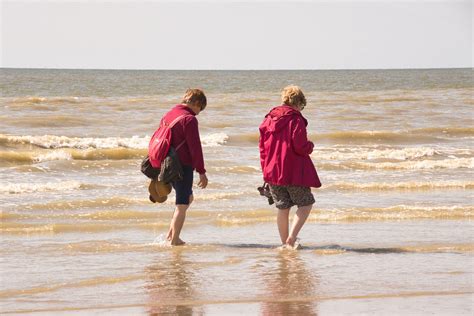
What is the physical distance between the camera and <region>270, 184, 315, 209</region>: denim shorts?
27.9 ft

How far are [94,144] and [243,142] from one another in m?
3.03

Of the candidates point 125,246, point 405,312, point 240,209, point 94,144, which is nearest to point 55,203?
point 240,209

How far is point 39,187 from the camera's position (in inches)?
503

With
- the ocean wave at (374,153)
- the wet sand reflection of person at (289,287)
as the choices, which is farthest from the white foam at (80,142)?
the wet sand reflection of person at (289,287)

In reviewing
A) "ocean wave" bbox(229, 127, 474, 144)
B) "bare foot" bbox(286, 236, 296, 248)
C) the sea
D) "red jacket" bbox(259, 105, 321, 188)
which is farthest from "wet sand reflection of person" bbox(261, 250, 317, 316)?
"ocean wave" bbox(229, 127, 474, 144)

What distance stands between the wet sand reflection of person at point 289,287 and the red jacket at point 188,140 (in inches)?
42.9

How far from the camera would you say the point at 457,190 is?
12719 mm

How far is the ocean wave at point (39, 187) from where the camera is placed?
1255 centimetres

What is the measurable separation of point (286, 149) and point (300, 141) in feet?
0.48

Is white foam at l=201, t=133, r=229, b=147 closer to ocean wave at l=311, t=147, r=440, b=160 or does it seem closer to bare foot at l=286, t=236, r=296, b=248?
ocean wave at l=311, t=147, r=440, b=160

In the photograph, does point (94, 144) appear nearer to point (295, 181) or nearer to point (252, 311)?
point (295, 181)

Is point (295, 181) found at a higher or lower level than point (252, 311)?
higher

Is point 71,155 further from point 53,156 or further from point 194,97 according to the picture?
point 194,97

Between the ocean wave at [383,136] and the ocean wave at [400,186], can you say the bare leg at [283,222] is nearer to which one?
the ocean wave at [400,186]
